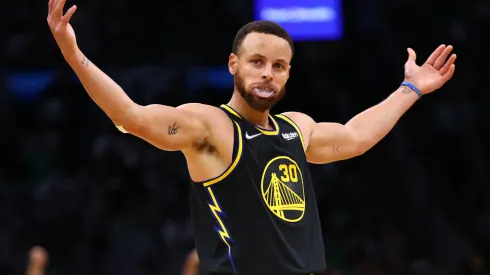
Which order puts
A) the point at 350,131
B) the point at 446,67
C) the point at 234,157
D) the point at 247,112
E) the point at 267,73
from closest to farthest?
the point at 234,157
the point at 267,73
the point at 247,112
the point at 350,131
the point at 446,67

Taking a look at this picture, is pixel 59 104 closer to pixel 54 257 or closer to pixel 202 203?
pixel 54 257

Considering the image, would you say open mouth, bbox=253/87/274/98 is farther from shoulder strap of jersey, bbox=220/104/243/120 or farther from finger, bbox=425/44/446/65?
finger, bbox=425/44/446/65

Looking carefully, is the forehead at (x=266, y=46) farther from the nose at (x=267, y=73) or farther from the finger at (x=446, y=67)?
the finger at (x=446, y=67)

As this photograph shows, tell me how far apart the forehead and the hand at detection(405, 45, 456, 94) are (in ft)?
3.80

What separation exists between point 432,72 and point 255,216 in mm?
1684

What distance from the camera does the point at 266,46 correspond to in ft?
13.0

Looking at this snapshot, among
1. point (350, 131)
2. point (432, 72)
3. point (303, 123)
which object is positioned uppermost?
point (432, 72)

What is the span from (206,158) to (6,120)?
747 cm

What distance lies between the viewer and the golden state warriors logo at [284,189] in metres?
3.84

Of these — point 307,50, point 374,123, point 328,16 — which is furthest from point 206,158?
point 307,50

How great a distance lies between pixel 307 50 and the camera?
11984 mm

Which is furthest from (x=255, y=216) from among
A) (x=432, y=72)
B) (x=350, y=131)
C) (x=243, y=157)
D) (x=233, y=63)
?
(x=432, y=72)

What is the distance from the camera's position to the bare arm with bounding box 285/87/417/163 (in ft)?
14.6

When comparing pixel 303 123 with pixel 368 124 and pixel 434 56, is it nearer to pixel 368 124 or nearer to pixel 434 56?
pixel 368 124
